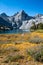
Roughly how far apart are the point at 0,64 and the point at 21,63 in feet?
5.54

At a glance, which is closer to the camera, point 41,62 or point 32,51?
point 41,62

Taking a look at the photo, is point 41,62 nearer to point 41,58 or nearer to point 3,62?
point 41,58

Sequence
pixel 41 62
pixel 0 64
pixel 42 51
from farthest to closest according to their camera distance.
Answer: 1. pixel 42 51
2. pixel 41 62
3. pixel 0 64

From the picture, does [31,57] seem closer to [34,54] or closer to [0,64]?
[34,54]

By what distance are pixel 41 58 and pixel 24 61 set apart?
1433mm

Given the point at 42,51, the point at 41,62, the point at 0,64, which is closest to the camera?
the point at 0,64

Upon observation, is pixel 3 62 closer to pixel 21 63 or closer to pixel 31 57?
pixel 21 63

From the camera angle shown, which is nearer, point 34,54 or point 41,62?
point 41,62

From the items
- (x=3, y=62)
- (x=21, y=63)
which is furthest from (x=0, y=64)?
(x=21, y=63)

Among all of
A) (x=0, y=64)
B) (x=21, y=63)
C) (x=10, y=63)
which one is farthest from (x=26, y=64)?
(x=0, y=64)

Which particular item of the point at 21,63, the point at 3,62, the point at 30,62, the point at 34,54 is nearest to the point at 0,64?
the point at 3,62

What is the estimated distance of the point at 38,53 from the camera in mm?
13203

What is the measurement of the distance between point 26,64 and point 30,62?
0.61 meters

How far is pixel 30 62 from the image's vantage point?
41.2 ft
